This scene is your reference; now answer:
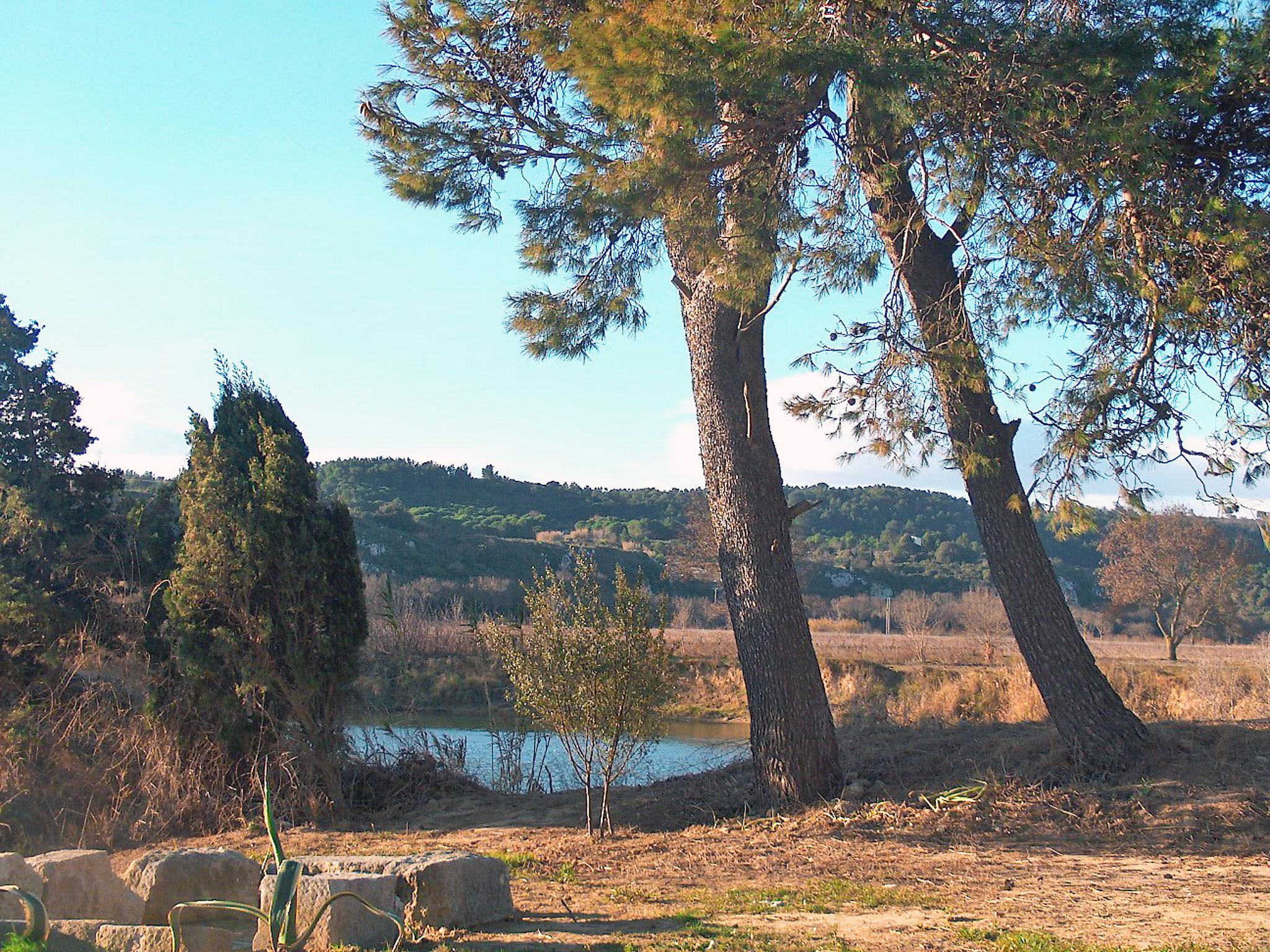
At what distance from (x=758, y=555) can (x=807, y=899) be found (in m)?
3.55

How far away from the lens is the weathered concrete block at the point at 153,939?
491cm

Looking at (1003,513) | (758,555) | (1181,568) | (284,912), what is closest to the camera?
(284,912)

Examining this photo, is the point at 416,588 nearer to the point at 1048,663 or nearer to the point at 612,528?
the point at 1048,663

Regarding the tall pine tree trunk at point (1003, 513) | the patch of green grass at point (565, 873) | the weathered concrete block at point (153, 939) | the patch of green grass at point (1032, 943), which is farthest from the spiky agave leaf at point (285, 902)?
the tall pine tree trunk at point (1003, 513)

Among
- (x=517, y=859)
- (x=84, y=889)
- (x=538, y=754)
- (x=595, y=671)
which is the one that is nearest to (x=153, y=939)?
(x=84, y=889)

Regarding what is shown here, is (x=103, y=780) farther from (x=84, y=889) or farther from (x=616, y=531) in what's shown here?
(x=616, y=531)

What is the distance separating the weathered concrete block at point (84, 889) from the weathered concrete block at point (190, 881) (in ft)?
Result: 0.30

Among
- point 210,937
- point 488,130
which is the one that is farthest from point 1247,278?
point 210,937

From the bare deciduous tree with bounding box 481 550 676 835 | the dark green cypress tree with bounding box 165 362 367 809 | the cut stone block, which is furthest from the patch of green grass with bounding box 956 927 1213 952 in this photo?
the dark green cypress tree with bounding box 165 362 367 809

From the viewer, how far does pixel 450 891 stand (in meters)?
5.82

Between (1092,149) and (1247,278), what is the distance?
4.68 ft

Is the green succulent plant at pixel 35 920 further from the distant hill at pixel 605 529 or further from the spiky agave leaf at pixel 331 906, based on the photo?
the distant hill at pixel 605 529

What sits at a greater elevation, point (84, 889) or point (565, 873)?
point (84, 889)

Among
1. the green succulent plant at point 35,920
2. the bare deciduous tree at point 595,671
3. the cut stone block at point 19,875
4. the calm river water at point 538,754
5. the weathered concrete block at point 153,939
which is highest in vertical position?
the bare deciduous tree at point 595,671
